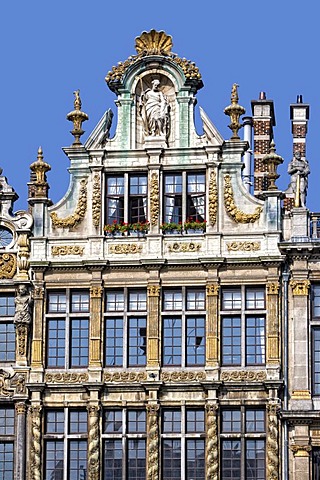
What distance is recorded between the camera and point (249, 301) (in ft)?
186

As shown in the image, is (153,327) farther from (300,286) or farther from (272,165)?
(272,165)

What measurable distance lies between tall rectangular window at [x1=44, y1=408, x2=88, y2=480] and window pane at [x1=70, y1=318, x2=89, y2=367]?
4.41 feet

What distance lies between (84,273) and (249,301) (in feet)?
15.0

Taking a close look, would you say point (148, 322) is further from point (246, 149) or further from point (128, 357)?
point (246, 149)

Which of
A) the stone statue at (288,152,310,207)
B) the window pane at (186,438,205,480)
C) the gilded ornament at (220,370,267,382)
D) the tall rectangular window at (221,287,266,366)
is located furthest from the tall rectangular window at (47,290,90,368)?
the stone statue at (288,152,310,207)

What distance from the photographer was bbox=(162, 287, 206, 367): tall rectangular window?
186ft

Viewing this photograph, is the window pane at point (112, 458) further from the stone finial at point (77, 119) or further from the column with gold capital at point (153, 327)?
the stone finial at point (77, 119)

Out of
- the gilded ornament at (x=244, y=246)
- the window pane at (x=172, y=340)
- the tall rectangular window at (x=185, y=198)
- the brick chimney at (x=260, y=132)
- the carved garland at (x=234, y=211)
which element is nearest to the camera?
the window pane at (x=172, y=340)

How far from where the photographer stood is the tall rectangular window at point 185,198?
189ft

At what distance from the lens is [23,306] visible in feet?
188

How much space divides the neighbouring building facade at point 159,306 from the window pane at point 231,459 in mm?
37

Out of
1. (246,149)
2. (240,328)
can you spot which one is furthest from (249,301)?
(246,149)

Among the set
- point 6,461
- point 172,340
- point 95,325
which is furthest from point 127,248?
point 6,461

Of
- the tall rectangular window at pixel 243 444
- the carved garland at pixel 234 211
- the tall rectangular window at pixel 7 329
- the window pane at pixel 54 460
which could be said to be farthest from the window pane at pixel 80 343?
the carved garland at pixel 234 211
